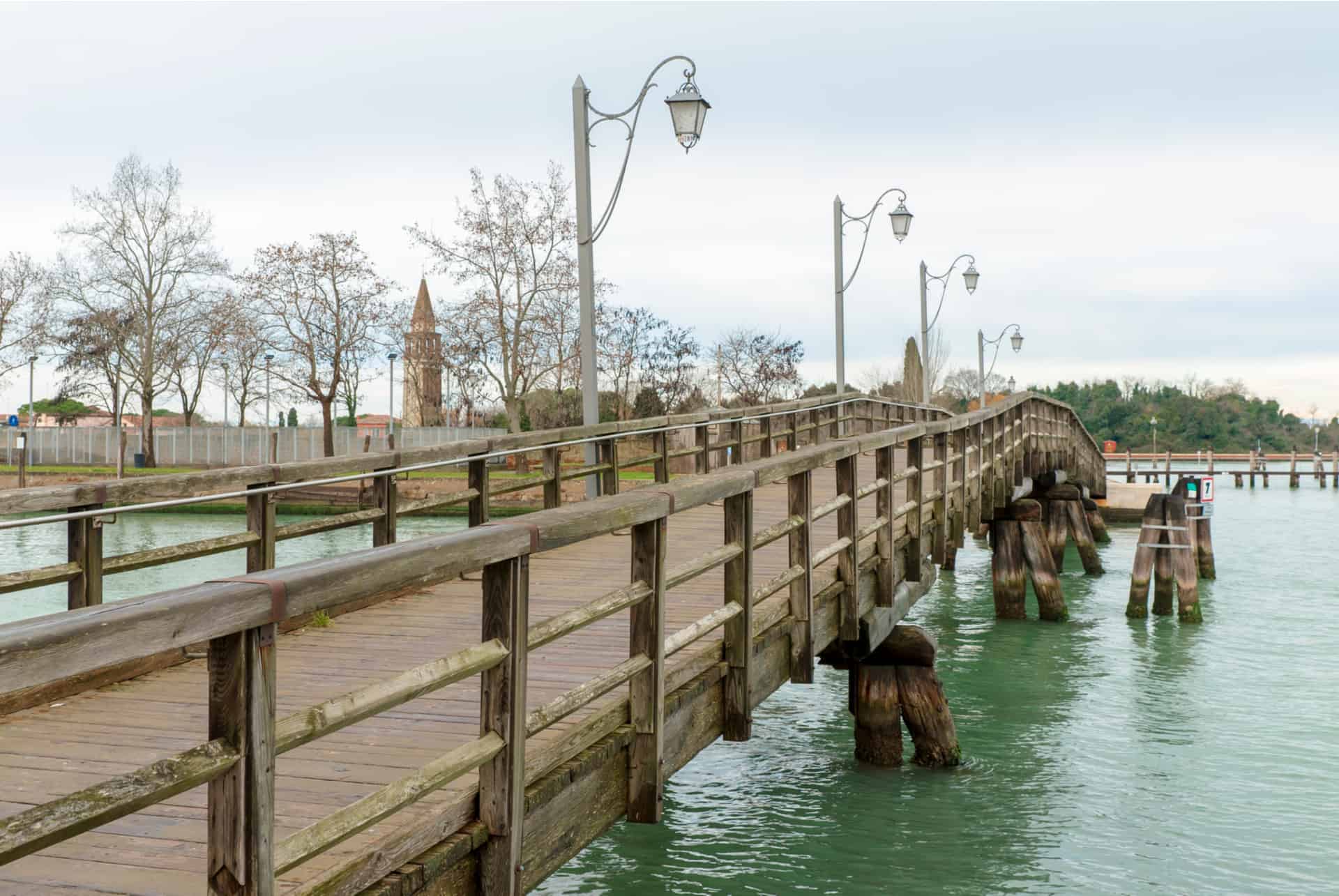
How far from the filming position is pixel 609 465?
12344mm

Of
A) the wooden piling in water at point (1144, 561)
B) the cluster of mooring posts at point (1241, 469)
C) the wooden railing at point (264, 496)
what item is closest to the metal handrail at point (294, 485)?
the wooden railing at point (264, 496)

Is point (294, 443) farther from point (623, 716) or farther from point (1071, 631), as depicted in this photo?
point (623, 716)

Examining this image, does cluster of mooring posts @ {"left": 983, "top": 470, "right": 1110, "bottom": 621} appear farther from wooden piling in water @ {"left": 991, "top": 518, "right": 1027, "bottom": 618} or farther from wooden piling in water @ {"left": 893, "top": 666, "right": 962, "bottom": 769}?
wooden piling in water @ {"left": 893, "top": 666, "right": 962, "bottom": 769}

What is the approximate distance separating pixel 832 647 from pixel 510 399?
31728 mm

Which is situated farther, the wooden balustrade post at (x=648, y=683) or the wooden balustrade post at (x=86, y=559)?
the wooden balustrade post at (x=86, y=559)

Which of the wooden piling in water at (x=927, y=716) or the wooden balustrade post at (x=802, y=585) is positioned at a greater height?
the wooden balustrade post at (x=802, y=585)

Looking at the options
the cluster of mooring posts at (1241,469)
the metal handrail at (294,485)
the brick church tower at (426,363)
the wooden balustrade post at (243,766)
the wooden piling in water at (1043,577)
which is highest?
the brick church tower at (426,363)

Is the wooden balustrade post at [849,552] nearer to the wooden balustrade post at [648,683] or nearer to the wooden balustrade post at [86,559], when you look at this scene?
the wooden balustrade post at [648,683]

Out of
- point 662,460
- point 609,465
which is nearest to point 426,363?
point 662,460

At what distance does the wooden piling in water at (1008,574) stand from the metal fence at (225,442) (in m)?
37.0

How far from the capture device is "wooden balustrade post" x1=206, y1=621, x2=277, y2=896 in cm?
265

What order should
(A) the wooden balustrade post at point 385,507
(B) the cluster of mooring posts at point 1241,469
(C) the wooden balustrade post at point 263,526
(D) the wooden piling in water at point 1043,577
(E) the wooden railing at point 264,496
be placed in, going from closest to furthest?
1. (E) the wooden railing at point 264,496
2. (C) the wooden balustrade post at point 263,526
3. (A) the wooden balustrade post at point 385,507
4. (D) the wooden piling in water at point 1043,577
5. (B) the cluster of mooring posts at point 1241,469

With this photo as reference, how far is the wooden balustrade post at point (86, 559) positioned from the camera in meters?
6.10

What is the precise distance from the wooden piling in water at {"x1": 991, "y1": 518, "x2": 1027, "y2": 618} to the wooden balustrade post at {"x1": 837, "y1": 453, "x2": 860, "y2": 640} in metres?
13.1
